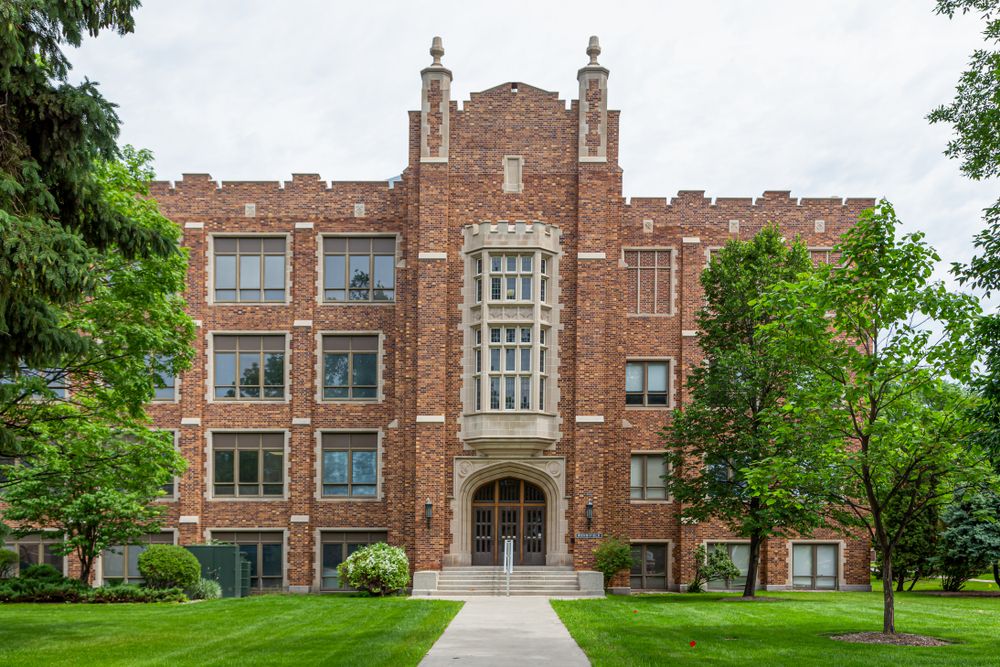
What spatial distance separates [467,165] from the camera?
105 feet

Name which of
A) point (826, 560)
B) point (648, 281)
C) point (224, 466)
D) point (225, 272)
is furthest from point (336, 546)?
point (826, 560)

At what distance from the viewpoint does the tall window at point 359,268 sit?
3375cm

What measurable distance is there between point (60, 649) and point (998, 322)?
14240mm

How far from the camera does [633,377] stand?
3381cm

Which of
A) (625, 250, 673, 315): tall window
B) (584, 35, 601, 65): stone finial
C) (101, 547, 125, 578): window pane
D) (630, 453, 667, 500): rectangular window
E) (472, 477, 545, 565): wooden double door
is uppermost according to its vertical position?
(584, 35, 601, 65): stone finial

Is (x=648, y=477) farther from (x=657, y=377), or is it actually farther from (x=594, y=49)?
(x=594, y=49)

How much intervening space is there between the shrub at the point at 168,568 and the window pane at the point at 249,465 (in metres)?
5.37

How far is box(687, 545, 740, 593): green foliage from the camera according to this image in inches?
1249

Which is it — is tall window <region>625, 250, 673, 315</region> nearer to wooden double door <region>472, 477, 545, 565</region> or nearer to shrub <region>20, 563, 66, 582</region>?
wooden double door <region>472, 477, 545, 565</region>

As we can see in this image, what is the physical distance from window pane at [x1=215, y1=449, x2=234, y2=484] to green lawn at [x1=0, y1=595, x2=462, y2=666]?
7452 mm

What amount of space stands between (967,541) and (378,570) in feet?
56.2

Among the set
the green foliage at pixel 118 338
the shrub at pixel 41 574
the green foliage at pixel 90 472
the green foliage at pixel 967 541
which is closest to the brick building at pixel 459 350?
the green foliage at pixel 967 541

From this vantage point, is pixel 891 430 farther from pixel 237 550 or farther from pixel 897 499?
pixel 237 550

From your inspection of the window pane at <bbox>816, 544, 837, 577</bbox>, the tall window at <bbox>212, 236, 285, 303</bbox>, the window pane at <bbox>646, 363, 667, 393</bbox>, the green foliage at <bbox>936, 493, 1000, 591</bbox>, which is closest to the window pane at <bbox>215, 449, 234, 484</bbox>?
the tall window at <bbox>212, 236, 285, 303</bbox>
